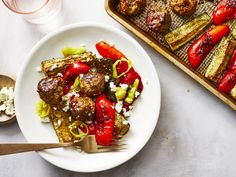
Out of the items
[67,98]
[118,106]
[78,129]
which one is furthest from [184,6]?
[78,129]

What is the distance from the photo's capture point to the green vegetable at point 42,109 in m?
3.73

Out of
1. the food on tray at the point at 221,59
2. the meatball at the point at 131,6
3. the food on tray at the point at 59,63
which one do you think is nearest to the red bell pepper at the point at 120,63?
the food on tray at the point at 59,63

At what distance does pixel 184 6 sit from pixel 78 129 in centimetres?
136

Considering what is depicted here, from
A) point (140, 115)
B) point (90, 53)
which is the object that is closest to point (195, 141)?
point (140, 115)

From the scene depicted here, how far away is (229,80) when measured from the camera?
376 centimetres

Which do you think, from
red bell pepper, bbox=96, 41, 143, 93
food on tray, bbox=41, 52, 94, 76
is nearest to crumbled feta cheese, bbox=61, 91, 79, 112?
food on tray, bbox=41, 52, 94, 76

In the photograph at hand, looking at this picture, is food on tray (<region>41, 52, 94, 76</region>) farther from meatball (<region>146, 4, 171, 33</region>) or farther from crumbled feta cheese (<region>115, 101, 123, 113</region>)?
meatball (<region>146, 4, 171, 33</region>)

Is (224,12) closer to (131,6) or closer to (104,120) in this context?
(131,6)

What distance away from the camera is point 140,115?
12.3ft

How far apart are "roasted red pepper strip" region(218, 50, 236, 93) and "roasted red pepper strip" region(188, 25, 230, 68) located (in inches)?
8.1

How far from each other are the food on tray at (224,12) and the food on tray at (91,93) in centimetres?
84

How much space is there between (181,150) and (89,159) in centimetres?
82

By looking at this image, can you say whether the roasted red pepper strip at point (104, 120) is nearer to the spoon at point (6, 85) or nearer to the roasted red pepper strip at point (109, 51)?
the roasted red pepper strip at point (109, 51)

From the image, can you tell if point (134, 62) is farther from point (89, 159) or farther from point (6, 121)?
point (6, 121)
